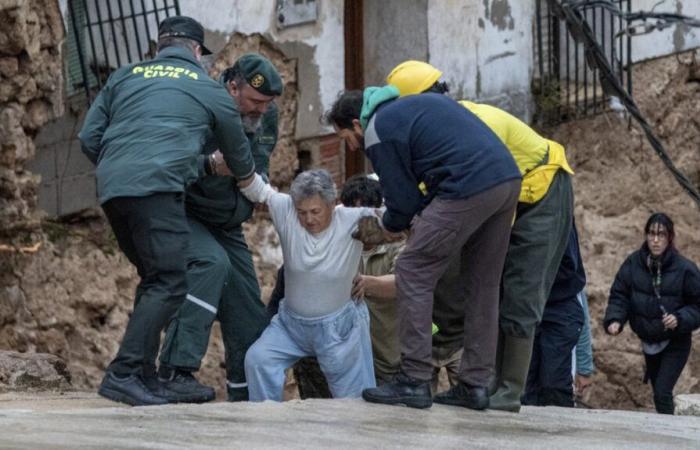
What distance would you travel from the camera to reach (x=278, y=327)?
362 inches

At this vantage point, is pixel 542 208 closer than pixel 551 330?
Yes

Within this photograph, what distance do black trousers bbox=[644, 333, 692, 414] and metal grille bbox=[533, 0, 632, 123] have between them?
2740 mm

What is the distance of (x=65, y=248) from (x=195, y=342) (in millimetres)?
3402

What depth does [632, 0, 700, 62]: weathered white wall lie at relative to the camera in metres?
14.9

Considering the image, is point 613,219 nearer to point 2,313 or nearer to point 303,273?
point 2,313

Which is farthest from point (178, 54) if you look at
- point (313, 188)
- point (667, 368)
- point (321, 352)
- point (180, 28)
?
point (667, 368)

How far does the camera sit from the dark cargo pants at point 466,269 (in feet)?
26.9

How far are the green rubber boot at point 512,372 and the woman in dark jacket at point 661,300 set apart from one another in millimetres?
3583

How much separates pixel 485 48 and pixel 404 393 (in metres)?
6.44

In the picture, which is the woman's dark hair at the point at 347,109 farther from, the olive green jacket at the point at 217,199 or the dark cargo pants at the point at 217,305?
the dark cargo pants at the point at 217,305

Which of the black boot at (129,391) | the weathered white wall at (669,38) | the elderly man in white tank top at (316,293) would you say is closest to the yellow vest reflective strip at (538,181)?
the elderly man in white tank top at (316,293)

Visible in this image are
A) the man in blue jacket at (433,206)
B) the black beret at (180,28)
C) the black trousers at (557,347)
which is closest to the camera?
the man in blue jacket at (433,206)

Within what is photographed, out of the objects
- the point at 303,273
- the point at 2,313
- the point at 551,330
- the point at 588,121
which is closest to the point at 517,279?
the point at 303,273

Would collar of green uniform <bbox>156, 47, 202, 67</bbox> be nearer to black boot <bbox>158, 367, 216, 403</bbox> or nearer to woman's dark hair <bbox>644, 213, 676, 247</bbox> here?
black boot <bbox>158, 367, 216, 403</bbox>
